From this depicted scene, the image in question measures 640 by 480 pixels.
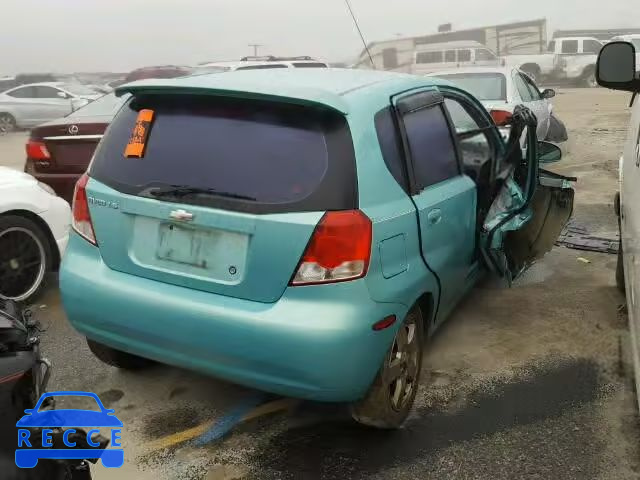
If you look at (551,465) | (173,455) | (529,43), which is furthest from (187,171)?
(529,43)

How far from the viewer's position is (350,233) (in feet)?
8.30

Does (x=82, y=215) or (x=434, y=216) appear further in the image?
(x=434, y=216)

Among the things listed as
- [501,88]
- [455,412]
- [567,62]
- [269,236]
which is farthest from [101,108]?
[567,62]

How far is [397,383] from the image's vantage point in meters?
3.08

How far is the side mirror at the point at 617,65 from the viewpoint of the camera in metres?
3.30

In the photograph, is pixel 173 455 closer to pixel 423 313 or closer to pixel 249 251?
pixel 249 251

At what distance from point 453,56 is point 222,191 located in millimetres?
25126

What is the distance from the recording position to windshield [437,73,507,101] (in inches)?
349

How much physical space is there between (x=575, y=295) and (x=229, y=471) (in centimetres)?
321

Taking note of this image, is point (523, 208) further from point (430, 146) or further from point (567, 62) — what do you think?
point (567, 62)

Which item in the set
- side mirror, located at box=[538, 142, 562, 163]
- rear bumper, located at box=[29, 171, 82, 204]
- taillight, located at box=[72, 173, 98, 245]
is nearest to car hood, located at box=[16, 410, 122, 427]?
taillight, located at box=[72, 173, 98, 245]

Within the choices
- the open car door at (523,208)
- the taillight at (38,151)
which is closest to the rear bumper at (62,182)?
the taillight at (38,151)

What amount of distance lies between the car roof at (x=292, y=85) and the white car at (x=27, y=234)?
6.55 feet

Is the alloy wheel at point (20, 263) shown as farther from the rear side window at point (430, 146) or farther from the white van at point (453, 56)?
the white van at point (453, 56)
